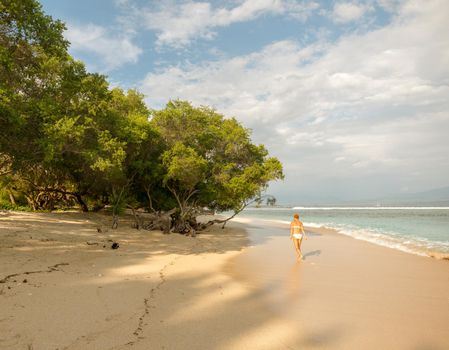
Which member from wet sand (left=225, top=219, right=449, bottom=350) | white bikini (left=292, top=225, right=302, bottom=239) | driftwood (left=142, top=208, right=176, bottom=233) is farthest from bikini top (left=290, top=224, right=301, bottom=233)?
driftwood (left=142, top=208, right=176, bottom=233)

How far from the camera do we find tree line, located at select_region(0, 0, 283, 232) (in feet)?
38.5

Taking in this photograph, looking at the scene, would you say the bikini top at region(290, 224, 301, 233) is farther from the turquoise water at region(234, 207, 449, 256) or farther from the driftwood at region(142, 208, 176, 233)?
the driftwood at region(142, 208, 176, 233)

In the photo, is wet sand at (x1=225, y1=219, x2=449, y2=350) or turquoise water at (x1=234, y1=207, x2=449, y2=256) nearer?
wet sand at (x1=225, y1=219, x2=449, y2=350)

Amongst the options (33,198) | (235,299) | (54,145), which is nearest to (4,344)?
(235,299)

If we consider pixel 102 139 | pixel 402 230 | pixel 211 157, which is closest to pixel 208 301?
pixel 102 139

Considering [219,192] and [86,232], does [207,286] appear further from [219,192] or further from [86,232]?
[219,192]

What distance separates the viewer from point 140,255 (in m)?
13.4

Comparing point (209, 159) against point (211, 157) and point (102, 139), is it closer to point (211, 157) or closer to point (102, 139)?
point (211, 157)

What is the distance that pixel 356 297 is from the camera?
8266 mm

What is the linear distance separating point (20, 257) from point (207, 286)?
20.7 ft

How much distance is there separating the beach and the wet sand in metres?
0.03

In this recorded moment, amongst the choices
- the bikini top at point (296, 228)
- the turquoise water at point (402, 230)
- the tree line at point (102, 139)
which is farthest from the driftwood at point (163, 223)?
the turquoise water at point (402, 230)

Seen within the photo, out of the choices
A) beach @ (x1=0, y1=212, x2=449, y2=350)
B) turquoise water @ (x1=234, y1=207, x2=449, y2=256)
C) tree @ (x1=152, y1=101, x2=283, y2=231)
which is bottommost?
turquoise water @ (x1=234, y1=207, x2=449, y2=256)

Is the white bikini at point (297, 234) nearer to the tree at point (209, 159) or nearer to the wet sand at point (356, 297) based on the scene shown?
the wet sand at point (356, 297)
